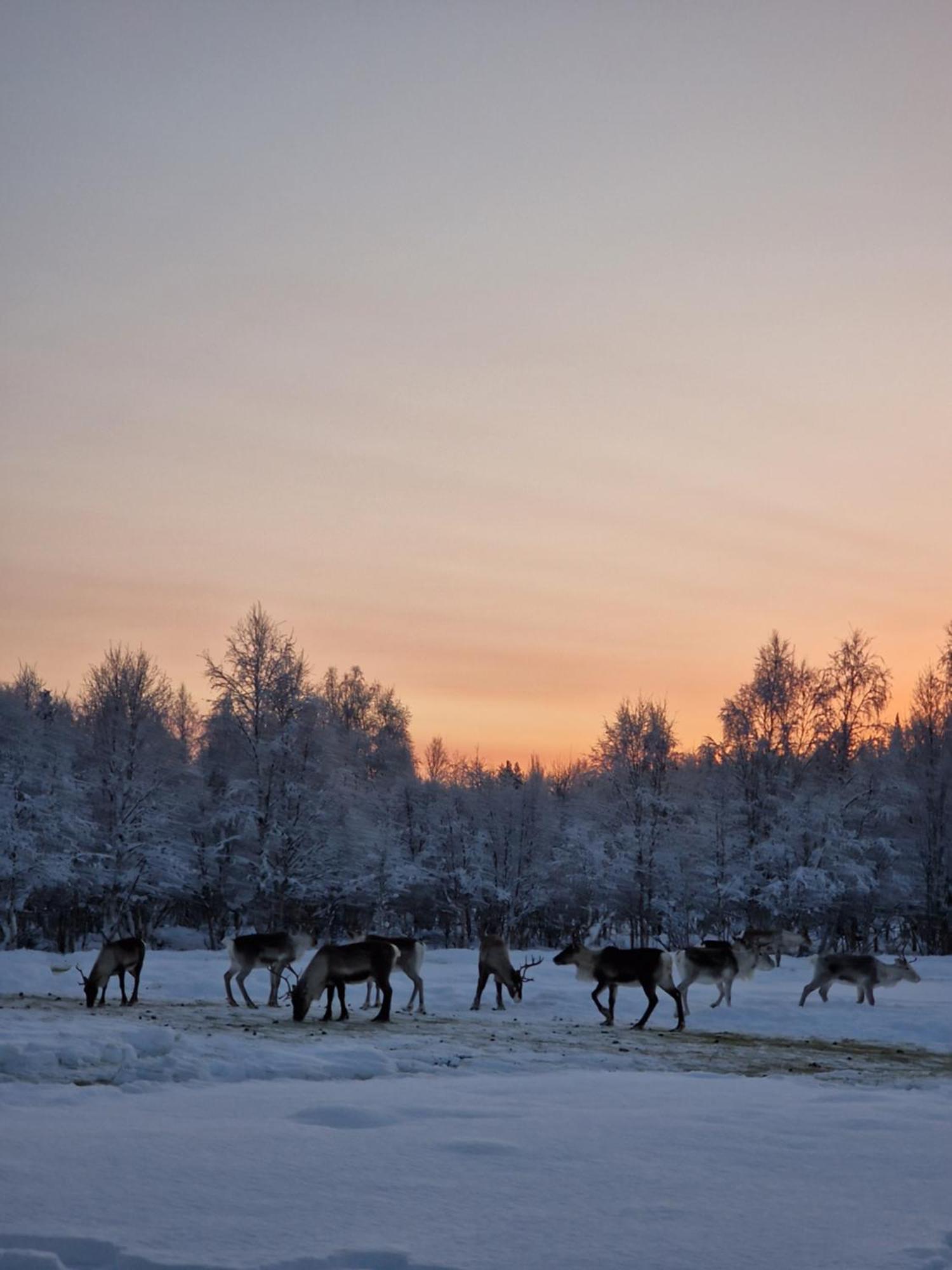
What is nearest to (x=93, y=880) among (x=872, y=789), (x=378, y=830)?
(x=378, y=830)

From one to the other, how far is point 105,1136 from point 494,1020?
1385 cm

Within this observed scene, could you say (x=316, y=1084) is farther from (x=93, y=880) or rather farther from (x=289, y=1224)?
(x=93, y=880)

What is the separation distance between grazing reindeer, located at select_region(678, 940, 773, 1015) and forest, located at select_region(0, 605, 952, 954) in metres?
17.4

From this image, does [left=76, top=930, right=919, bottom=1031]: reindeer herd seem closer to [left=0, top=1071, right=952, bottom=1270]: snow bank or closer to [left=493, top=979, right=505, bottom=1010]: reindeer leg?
[left=493, top=979, right=505, bottom=1010]: reindeer leg

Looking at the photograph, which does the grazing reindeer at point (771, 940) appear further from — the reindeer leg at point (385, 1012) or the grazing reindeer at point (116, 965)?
the grazing reindeer at point (116, 965)

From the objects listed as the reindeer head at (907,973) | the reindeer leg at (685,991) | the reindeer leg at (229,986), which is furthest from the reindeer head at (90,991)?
the reindeer head at (907,973)

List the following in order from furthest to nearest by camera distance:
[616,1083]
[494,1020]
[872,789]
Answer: [872,789]
[494,1020]
[616,1083]

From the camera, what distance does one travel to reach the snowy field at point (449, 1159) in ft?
16.1

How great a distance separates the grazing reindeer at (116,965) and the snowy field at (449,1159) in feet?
19.1

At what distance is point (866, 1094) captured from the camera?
420 inches

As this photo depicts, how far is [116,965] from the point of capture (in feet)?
68.8

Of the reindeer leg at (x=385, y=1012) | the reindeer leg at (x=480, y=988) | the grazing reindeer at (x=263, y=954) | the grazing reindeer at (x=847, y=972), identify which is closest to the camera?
the reindeer leg at (x=385, y=1012)

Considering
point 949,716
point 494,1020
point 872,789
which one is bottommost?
point 494,1020

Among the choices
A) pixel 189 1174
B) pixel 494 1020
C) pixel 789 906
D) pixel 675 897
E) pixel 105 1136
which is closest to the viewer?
pixel 189 1174
